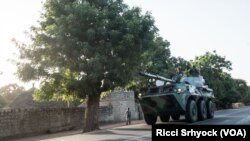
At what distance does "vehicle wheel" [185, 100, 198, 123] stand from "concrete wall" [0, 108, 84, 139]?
1115 cm

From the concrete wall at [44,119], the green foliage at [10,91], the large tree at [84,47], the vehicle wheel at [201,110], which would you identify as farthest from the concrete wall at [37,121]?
the green foliage at [10,91]

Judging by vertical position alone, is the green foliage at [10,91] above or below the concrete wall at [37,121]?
above

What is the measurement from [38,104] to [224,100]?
40466mm

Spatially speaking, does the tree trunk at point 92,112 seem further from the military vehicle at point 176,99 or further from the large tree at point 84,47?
the military vehicle at point 176,99

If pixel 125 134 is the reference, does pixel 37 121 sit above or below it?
above

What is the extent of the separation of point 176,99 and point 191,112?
1367 mm

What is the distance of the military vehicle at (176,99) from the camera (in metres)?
18.1

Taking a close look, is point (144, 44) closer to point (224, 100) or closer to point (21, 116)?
point (21, 116)

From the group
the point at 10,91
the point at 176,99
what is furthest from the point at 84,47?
the point at 10,91

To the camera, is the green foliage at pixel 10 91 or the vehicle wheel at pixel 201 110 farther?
the green foliage at pixel 10 91

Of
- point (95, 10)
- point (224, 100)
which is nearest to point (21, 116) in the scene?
point (95, 10)

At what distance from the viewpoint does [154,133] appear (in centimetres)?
384

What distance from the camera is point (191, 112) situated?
18641 mm

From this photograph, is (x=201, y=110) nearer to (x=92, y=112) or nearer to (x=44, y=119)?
(x=92, y=112)
